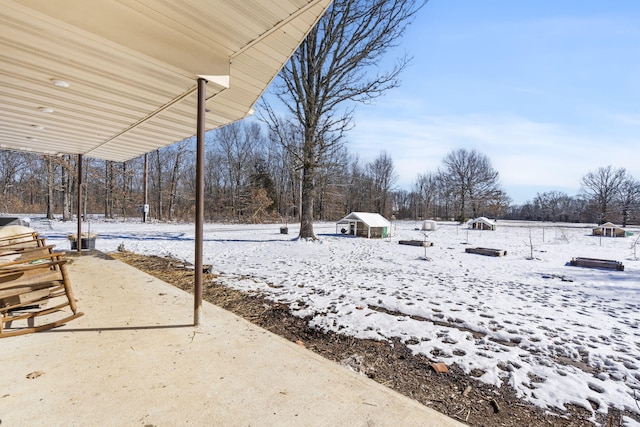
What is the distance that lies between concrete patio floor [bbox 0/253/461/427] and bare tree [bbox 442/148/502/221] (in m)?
35.4

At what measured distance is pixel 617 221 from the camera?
101 feet

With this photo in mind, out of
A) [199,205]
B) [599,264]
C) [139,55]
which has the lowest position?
[599,264]

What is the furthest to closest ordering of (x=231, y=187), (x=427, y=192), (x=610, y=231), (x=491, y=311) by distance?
(x=427, y=192) → (x=231, y=187) → (x=610, y=231) → (x=491, y=311)

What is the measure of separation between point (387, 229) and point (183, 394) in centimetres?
1436

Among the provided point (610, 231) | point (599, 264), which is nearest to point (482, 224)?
point (610, 231)

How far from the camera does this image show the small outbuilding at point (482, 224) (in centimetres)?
2303

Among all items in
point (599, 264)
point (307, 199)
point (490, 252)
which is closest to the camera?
point (599, 264)

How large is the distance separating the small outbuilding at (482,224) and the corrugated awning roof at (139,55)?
23973mm

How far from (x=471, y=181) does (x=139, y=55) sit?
37494 millimetres

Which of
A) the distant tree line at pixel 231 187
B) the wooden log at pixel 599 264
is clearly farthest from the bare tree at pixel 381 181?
the wooden log at pixel 599 264

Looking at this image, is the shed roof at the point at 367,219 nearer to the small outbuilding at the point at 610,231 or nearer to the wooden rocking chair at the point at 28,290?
the wooden rocking chair at the point at 28,290

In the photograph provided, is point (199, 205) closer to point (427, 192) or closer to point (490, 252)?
point (490, 252)

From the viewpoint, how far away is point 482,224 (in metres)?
23.5

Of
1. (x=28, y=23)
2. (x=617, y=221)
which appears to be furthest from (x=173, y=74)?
(x=617, y=221)
